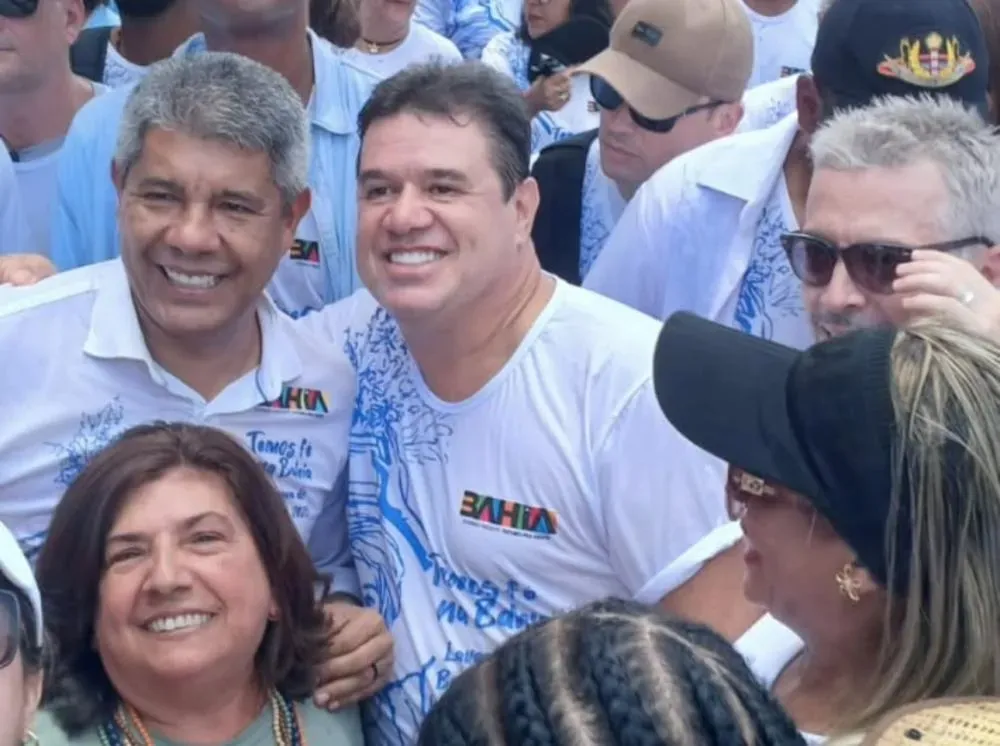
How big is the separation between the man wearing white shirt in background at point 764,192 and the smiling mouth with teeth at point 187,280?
0.96 m

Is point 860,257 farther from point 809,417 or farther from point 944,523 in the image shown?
point 944,523

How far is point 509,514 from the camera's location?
2682mm

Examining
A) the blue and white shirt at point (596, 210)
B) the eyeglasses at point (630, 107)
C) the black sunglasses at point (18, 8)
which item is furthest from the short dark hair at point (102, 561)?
the eyeglasses at point (630, 107)

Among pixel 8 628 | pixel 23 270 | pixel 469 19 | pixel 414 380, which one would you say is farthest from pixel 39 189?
pixel 469 19

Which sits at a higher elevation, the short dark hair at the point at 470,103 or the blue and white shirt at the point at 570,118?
the short dark hair at the point at 470,103

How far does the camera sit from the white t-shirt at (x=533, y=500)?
257cm

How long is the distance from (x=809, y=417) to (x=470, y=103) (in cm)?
144

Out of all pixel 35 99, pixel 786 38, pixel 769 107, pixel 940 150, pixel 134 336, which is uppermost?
pixel 940 150

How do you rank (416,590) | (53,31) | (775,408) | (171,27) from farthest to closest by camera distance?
(171,27)
(53,31)
(416,590)
(775,408)

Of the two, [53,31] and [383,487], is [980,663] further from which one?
[53,31]

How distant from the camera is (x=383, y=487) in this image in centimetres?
284

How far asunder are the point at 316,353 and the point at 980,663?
5.79 ft

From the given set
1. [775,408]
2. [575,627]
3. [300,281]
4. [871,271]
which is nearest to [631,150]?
[300,281]

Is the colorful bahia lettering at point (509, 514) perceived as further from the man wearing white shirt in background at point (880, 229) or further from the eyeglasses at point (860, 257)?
the eyeglasses at point (860, 257)
